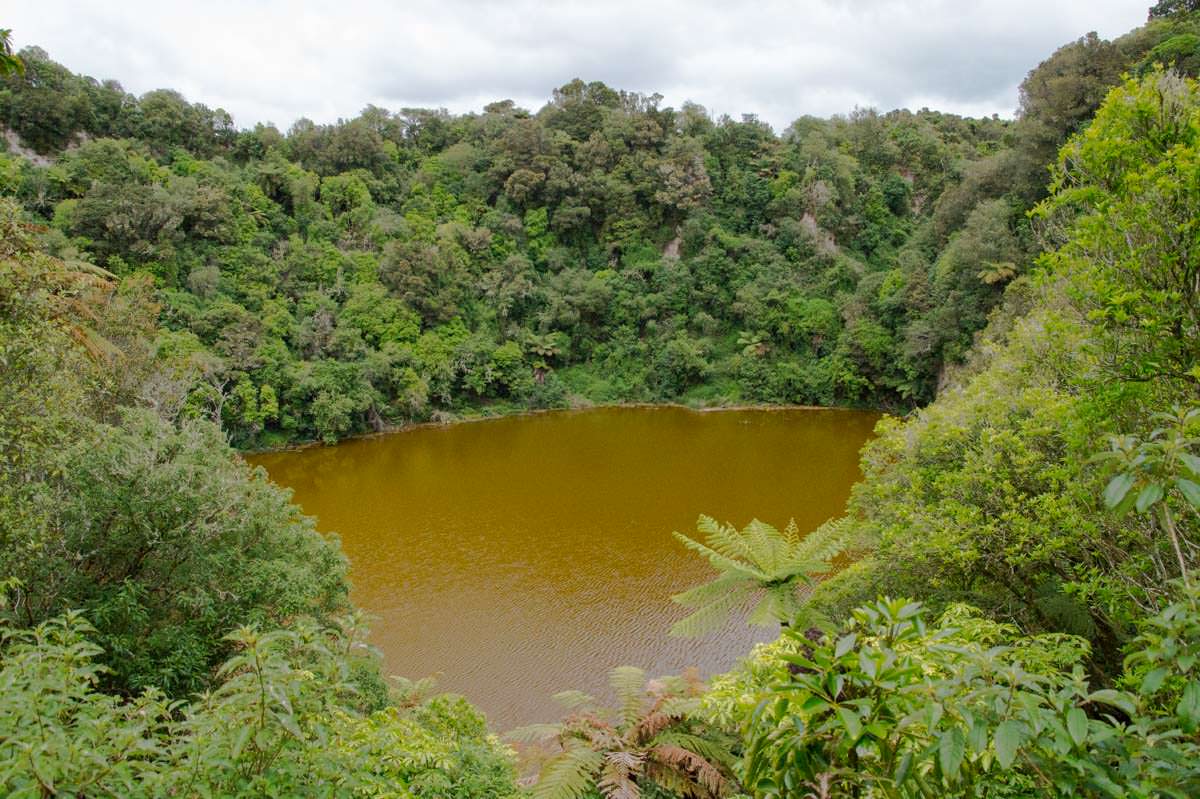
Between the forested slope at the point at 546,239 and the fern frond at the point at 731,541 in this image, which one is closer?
the fern frond at the point at 731,541

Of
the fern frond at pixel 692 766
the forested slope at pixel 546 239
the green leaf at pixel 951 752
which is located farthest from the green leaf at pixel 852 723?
the forested slope at pixel 546 239

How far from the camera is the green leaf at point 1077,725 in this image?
104 cm

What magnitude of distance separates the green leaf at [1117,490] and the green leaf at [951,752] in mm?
554

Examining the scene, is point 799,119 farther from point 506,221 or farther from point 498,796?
point 498,796

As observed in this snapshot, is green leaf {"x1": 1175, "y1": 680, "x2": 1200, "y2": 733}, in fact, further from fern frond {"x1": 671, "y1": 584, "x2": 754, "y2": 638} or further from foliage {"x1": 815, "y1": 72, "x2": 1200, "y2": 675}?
fern frond {"x1": 671, "y1": 584, "x2": 754, "y2": 638}

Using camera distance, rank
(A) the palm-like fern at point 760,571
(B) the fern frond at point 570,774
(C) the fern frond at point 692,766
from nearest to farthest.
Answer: (B) the fern frond at point 570,774
(C) the fern frond at point 692,766
(A) the palm-like fern at point 760,571

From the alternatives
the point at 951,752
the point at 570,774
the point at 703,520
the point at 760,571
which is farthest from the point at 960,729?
the point at 703,520

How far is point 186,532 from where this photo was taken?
16.9 ft

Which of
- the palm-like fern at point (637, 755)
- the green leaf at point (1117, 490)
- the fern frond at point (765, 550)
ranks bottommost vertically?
the palm-like fern at point (637, 755)

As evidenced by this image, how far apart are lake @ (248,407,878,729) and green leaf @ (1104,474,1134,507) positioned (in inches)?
276

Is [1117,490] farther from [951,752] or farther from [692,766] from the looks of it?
[692,766]

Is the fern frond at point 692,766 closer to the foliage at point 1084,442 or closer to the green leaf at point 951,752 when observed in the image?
the foliage at point 1084,442

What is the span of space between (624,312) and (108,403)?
64.5 feet

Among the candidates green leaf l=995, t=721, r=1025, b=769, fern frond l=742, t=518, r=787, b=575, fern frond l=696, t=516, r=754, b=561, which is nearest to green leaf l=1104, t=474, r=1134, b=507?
green leaf l=995, t=721, r=1025, b=769
